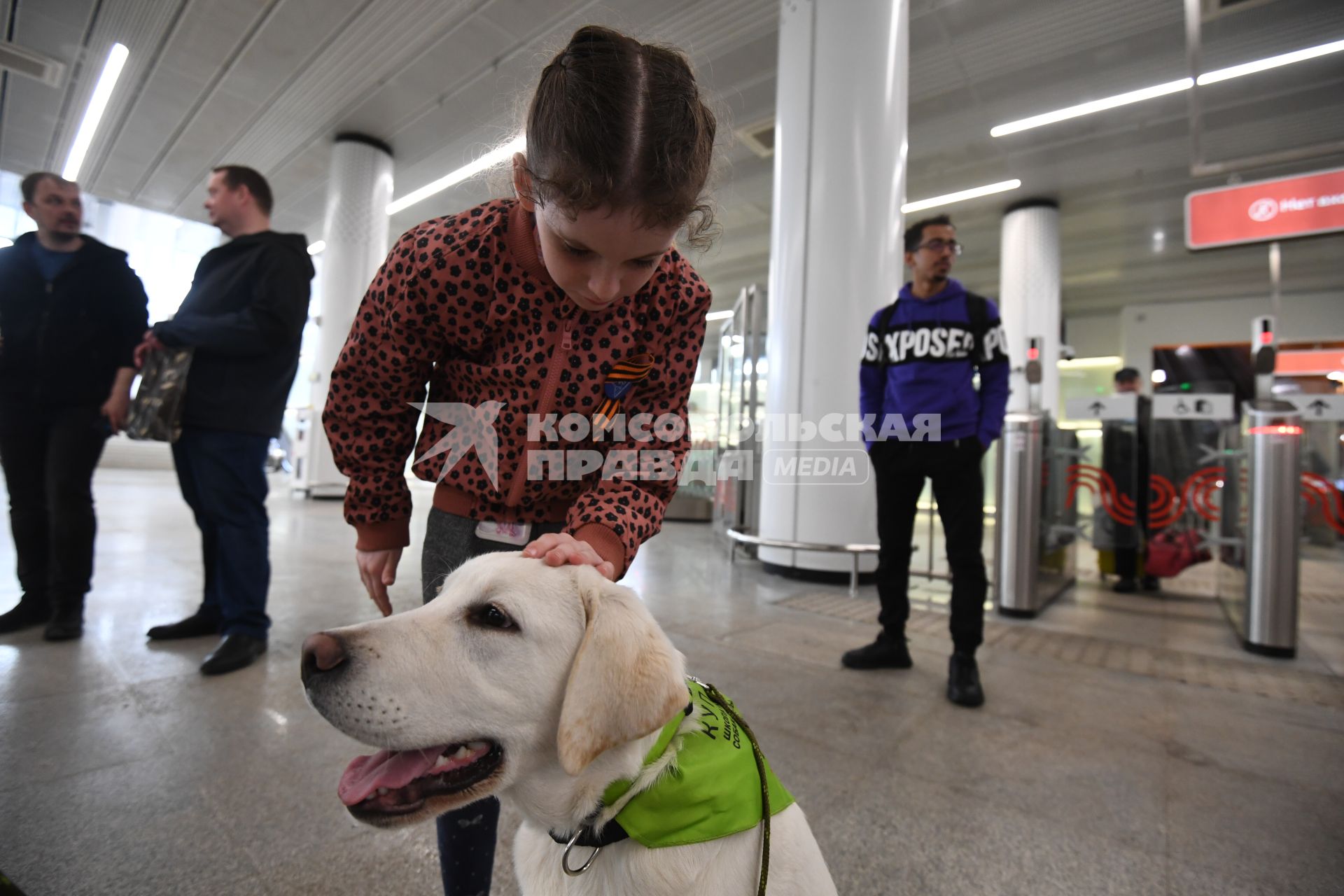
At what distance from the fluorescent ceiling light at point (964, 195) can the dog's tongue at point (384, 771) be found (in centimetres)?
1006

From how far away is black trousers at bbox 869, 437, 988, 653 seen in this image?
2.79m

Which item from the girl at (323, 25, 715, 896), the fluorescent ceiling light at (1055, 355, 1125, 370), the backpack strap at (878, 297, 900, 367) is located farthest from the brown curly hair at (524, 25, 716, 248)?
the fluorescent ceiling light at (1055, 355, 1125, 370)

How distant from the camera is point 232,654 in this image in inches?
102

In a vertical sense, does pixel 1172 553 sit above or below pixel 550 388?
below

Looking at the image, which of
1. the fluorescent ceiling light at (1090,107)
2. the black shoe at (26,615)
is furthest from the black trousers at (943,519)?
the fluorescent ceiling light at (1090,107)

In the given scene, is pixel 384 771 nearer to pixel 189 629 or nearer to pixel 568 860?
pixel 568 860

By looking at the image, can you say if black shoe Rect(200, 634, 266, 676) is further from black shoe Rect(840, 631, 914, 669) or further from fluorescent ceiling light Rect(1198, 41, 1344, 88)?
fluorescent ceiling light Rect(1198, 41, 1344, 88)

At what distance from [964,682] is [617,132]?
2.60 meters

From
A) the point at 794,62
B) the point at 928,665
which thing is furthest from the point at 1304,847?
the point at 794,62

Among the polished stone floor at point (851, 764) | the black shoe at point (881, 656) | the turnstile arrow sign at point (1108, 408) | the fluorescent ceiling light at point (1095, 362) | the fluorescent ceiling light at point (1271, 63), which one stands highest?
the fluorescent ceiling light at point (1271, 63)

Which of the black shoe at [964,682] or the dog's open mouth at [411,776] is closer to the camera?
the dog's open mouth at [411,776]

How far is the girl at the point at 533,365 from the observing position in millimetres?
940

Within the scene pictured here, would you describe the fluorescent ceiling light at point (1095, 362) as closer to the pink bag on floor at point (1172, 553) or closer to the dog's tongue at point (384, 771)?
the pink bag on floor at point (1172, 553)

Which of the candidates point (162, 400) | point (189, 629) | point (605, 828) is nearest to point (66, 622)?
point (189, 629)
